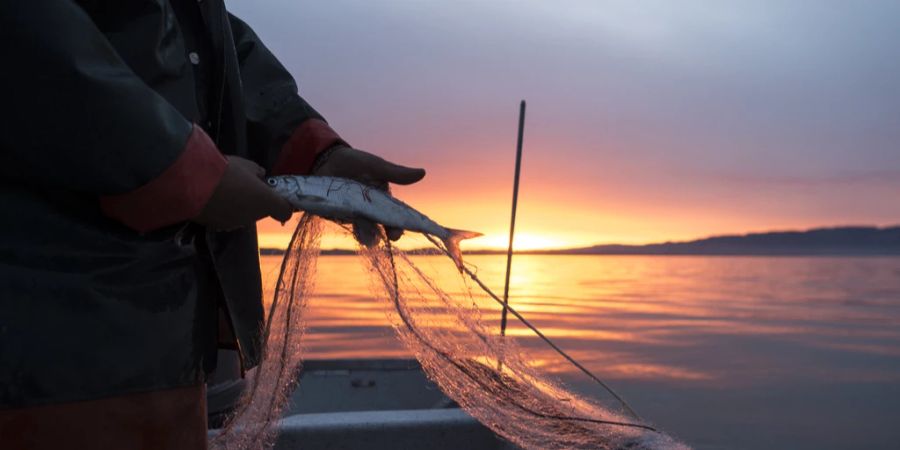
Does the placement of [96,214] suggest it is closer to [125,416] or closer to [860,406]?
[125,416]

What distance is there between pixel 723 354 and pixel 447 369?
14.7 meters

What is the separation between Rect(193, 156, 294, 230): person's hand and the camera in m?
1.48

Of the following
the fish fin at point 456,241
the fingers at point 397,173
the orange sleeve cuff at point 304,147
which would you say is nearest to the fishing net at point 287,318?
the orange sleeve cuff at point 304,147

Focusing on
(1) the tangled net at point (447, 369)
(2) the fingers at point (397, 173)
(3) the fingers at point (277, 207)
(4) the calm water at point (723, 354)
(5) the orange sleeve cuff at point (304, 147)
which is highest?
(5) the orange sleeve cuff at point (304, 147)

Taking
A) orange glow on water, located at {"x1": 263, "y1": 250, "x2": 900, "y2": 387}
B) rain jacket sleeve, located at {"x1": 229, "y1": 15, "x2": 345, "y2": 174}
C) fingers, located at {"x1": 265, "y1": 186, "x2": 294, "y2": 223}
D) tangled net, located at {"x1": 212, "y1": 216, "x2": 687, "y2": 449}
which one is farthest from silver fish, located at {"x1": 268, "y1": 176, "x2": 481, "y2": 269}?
orange glow on water, located at {"x1": 263, "y1": 250, "x2": 900, "y2": 387}

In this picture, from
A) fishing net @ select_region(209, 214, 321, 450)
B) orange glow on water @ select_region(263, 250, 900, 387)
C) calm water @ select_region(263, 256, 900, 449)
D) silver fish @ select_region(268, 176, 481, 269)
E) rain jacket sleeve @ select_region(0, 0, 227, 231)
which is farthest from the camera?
orange glow on water @ select_region(263, 250, 900, 387)

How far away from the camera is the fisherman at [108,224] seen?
1.29m

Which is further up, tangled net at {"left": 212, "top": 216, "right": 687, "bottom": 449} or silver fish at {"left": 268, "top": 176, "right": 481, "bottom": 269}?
silver fish at {"left": 268, "top": 176, "right": 481, "bottom": 269}

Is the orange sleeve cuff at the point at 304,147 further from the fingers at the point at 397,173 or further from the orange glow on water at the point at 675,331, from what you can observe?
the orange glow on water at the point at 675,331

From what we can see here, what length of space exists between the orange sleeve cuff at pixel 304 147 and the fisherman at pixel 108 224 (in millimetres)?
416

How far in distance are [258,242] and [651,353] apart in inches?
577

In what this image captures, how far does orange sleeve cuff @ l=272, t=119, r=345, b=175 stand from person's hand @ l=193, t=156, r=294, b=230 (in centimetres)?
53

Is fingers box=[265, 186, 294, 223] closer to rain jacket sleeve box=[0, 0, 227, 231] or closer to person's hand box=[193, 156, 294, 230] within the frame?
person's hand box=[193, 156, 294, 230]

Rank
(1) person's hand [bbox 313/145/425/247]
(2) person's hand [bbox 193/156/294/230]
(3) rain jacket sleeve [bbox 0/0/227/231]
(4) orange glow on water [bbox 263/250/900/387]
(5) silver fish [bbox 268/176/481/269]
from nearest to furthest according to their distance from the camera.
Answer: (3) rain jacket sleeve [bbox 0/0/227/231]
(2) person's hand [bbox 193/156/294/230]
(5) silver fish [bbox 268/176/481/269]
(1) person's hand [bbox 313/145/425/247]
(4) orange glow on water [bbox 263/250/900/387]
